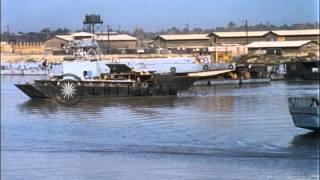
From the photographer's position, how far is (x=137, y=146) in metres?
4.27

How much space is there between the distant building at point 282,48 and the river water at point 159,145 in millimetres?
8882

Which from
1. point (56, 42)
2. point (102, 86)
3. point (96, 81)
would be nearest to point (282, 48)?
point (96, 81)

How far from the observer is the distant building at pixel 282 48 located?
1618 centimetres

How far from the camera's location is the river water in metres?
3.06

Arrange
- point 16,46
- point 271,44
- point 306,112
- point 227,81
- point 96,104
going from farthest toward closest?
point 271,44, point 227,81, point 96,104, point 306,112, point 16,46

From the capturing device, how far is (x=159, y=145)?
14.1 feet

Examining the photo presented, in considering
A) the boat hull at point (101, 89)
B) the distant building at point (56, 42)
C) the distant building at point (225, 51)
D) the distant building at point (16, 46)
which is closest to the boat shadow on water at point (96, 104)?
the boat hull at point (101, 89)

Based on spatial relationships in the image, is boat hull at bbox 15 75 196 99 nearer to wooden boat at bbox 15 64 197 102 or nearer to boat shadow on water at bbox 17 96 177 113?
wooden boat at bbox 15 64 197 102

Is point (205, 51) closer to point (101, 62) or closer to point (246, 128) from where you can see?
point (101, 62)

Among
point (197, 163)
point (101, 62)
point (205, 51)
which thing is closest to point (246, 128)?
point (197, 163)

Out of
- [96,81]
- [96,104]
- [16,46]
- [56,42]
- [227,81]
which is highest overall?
[56,42]

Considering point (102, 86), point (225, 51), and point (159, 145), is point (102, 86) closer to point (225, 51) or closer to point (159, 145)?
point (159, 145)

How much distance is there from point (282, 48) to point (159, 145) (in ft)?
49.5

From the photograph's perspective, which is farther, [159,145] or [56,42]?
[56,42]
